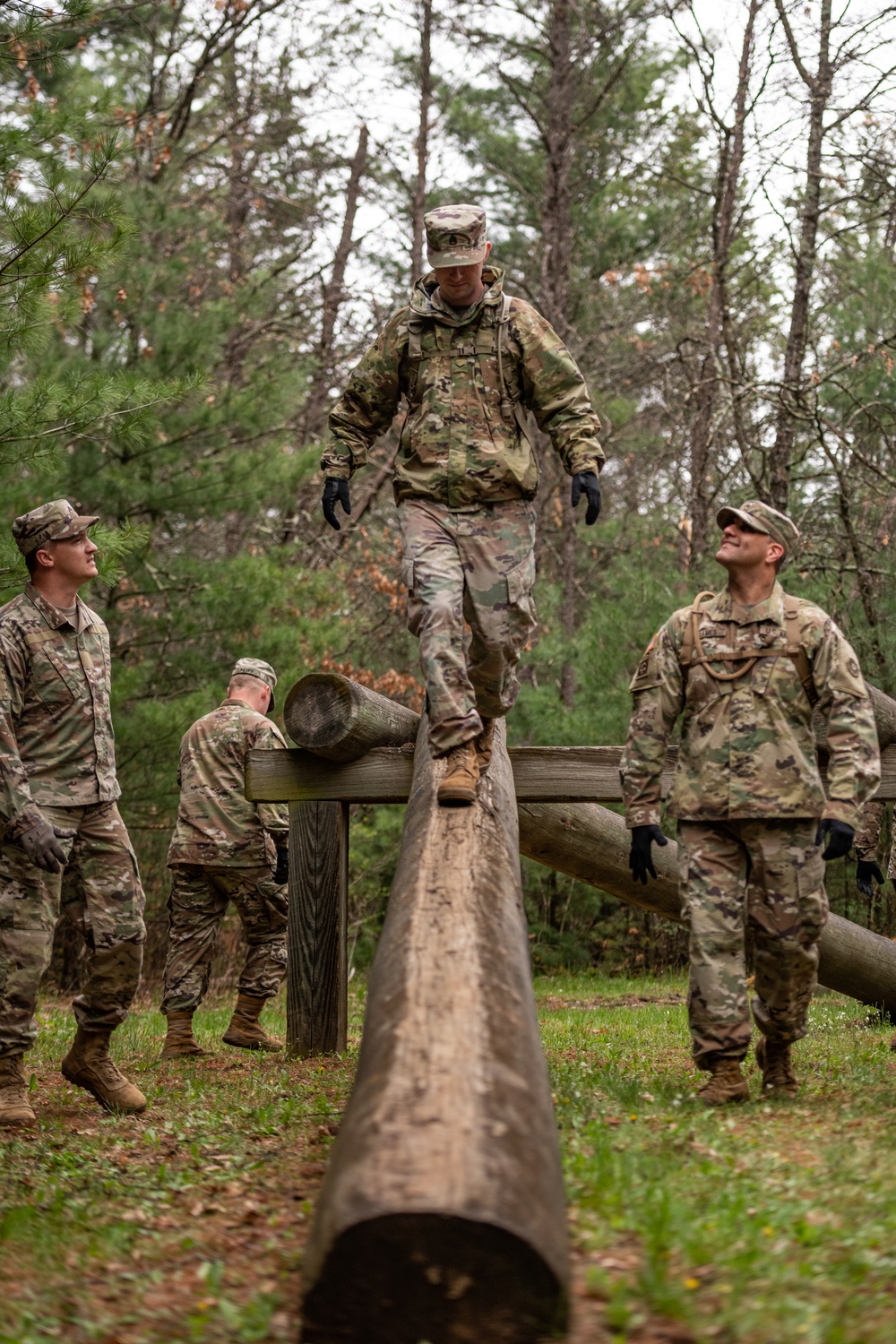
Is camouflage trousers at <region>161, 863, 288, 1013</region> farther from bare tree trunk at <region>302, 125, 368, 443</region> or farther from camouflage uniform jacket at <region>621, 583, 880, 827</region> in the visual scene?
bare tree trunk at <region>302, 125, 368, 443</region>

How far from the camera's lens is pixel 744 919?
5836 millimetres

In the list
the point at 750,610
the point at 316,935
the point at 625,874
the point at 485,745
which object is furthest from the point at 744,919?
the point at 316,935

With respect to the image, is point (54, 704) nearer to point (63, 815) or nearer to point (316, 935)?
point (63, 815)

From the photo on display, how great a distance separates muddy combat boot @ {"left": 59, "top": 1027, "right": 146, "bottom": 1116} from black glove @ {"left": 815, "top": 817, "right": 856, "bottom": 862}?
3290mm

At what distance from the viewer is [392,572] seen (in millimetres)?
21172

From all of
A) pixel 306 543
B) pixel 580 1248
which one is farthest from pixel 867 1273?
pixel 306 543

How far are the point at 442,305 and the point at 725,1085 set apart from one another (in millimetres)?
3740

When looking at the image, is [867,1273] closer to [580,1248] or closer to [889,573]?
[580,1248]

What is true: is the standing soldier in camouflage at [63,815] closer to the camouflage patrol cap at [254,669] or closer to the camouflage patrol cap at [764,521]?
the camouflage patrol cap at [764,521]

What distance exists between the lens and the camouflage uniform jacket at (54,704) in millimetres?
6039

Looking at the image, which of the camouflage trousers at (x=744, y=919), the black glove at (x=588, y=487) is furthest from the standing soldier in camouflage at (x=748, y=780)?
the black glove at (x=588, y=487)

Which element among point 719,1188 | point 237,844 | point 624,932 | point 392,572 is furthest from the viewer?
point 392,572

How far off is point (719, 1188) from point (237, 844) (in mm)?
5544

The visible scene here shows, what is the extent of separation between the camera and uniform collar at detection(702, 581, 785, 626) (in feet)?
19.1
